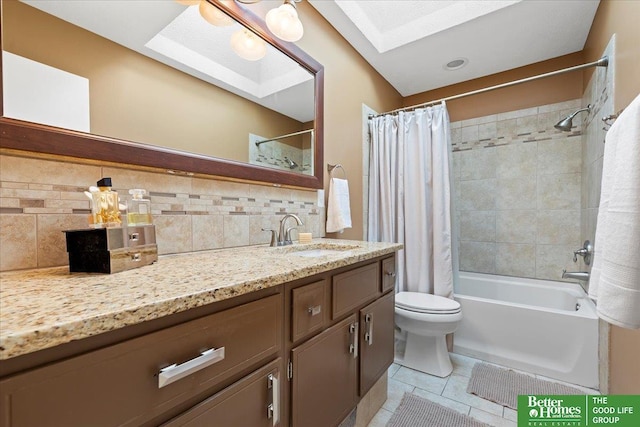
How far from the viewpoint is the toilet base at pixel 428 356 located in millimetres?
1857

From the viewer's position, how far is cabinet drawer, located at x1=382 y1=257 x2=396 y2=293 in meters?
1.42

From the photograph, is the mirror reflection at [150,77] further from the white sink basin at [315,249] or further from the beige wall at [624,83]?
the beige wall at [624,83]

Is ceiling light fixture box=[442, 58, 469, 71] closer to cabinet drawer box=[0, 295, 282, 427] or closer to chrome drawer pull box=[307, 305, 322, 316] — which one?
chrome drawer pull box=[307, 305, 322, 316]

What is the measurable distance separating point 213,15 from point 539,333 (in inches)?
104

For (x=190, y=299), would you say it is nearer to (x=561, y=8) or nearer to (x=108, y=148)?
(x=108, y=148)

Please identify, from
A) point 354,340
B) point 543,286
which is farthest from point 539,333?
point 354,340

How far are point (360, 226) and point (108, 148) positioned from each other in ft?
5.90

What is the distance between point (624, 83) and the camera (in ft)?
4.45

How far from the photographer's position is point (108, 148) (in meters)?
0.91

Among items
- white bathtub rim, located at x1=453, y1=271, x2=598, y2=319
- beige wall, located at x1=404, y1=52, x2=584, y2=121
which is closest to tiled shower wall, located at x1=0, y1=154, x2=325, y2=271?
white bathtub rim, located at x1=453, y1=271, x2=598, y2=319

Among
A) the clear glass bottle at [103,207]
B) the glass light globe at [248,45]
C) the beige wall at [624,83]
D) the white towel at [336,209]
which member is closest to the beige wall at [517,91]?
the beige wall at [624,83]

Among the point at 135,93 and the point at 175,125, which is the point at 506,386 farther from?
the point at 135,93

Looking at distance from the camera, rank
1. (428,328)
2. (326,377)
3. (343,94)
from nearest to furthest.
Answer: (326,377) → (428,328) → (343,94)

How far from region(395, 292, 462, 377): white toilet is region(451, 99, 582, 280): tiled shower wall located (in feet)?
3.43
